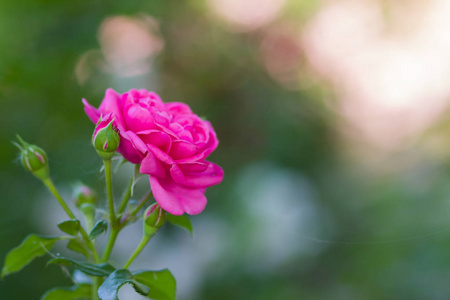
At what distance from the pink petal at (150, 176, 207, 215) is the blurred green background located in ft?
1.73

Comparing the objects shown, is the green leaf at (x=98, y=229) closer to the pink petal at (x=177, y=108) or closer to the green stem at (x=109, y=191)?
the green stem at (x=109, y=191)

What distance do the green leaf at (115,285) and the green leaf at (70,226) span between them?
0.22 ft

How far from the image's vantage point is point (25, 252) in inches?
21.5

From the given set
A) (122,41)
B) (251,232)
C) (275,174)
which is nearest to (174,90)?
(122,41)

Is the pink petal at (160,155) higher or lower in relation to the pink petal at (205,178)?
lower

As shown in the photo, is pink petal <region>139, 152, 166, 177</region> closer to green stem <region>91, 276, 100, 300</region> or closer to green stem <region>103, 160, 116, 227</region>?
green stem <region>103, 160, 116, 227</region>

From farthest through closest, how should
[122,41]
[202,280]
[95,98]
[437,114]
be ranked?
[437,114] → [122,41] → [202,280] → [95,98]

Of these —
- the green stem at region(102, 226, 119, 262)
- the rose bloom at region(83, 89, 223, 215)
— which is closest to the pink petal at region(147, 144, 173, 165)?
the rose bloom at region(83, 89, 223, 215)

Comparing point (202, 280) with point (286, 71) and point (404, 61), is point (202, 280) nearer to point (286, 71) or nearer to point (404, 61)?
point (286, 71)

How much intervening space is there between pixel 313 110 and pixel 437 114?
506 mm

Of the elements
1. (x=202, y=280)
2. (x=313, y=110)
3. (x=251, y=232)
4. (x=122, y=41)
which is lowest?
(x=202, y=280)

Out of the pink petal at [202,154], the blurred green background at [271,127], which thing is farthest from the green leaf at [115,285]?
the blurred green background at [271,127]

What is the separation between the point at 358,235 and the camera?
1796 mm

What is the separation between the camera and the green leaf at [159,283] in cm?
52
